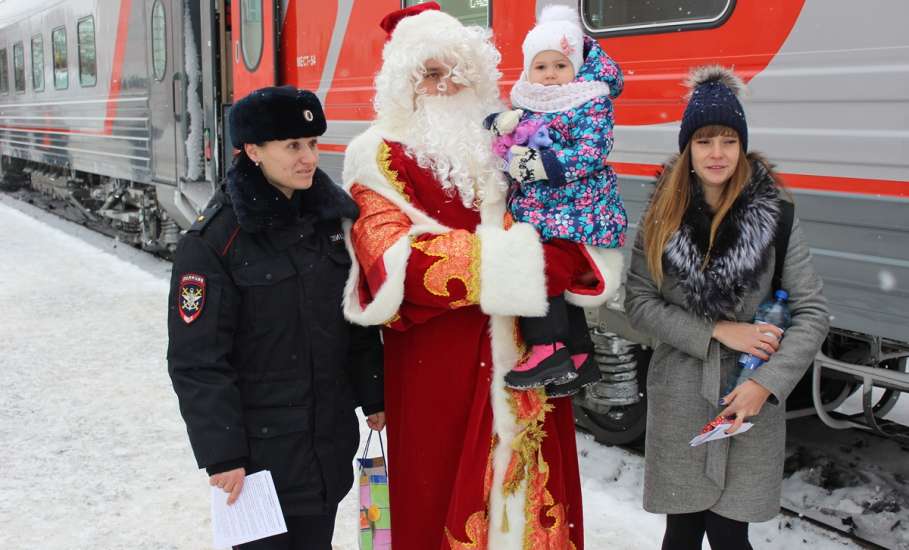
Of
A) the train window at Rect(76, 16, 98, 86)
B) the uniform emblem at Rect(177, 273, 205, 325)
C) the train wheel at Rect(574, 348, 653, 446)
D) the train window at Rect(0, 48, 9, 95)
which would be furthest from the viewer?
the train window at Rect(0, 48, 9, 95)

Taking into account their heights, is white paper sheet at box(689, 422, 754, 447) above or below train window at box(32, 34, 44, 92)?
below

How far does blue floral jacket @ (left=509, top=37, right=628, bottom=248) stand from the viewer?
6.80ft

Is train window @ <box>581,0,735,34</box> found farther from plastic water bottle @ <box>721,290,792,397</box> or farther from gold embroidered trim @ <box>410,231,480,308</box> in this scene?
gold embroidered trim @ <box>410,231,480,308</box>

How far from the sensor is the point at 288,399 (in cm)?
210

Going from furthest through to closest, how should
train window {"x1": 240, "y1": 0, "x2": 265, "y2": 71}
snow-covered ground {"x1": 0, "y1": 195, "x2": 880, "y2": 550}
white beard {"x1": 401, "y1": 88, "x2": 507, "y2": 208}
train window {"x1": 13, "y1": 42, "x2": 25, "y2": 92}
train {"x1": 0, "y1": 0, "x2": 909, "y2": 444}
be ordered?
train window {"x1": 13, "y1": 42, "x2": 25, "y2": 92}
train window {"x1": 240, "y1": 0, "x2": 265, "y2": 71}
snow-covered ground {"x1": 0, "y1": 195, "x2": 880, "y2": 550}
train {"x1": 0, "y1": 0, "x2": 909, "y2": 444}
white beard {"x1": 401, "y1": 88, "x2": 507, "y2": 208}

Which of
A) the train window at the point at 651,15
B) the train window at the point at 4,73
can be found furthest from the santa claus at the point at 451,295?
the train window at the point at 4,73

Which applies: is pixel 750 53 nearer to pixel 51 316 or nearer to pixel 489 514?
pixel 489 514

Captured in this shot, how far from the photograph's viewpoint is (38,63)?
42.6ft

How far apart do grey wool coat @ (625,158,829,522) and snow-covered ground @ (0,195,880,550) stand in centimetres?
106

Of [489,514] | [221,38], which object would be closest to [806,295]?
[489,514]

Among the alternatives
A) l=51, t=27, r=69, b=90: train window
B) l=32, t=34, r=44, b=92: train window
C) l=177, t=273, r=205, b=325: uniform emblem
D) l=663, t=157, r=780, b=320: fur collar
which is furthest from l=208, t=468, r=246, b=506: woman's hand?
l=32, t=34, r=44, b=92: train window

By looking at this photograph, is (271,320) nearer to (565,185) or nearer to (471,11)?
(565,185)

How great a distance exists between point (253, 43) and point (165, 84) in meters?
2.11

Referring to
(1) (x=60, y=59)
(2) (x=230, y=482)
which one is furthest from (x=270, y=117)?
(1) (x=60, y=59)
